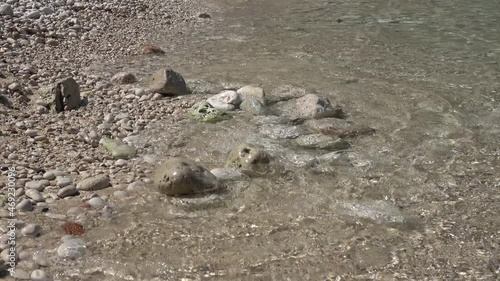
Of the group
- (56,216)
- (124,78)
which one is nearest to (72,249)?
(56,216)

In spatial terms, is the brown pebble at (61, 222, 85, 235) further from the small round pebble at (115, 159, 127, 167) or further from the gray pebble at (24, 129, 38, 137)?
the gray pebble at (24, 129, 38, 137)

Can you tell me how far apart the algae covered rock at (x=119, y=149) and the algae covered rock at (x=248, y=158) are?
1046 mm

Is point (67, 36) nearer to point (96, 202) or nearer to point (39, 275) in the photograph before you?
point (96, 202)

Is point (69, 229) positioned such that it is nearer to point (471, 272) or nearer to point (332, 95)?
point (471, 272)

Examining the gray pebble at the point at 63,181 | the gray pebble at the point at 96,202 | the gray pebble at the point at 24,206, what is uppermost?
the gray pebble at the point at 24,206

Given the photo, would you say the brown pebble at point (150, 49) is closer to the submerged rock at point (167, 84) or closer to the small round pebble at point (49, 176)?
the submerged rock at point (167, 84)

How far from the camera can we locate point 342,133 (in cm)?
686

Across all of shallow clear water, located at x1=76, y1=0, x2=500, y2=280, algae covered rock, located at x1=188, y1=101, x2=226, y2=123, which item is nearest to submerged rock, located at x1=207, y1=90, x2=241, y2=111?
algae covered rock, located at x1=188, y1=101, x2=226, y2=123

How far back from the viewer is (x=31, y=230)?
4461mm

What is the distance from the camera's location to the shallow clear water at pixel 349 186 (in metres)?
4.36

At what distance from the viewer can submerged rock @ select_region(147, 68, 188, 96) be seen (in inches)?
307

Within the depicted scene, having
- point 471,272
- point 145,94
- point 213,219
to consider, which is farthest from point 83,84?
point 471,272

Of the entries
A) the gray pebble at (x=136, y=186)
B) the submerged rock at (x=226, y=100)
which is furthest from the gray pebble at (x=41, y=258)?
the submerged rock at (x=226, y=100)

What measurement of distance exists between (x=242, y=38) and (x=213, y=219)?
7136 millimetres
